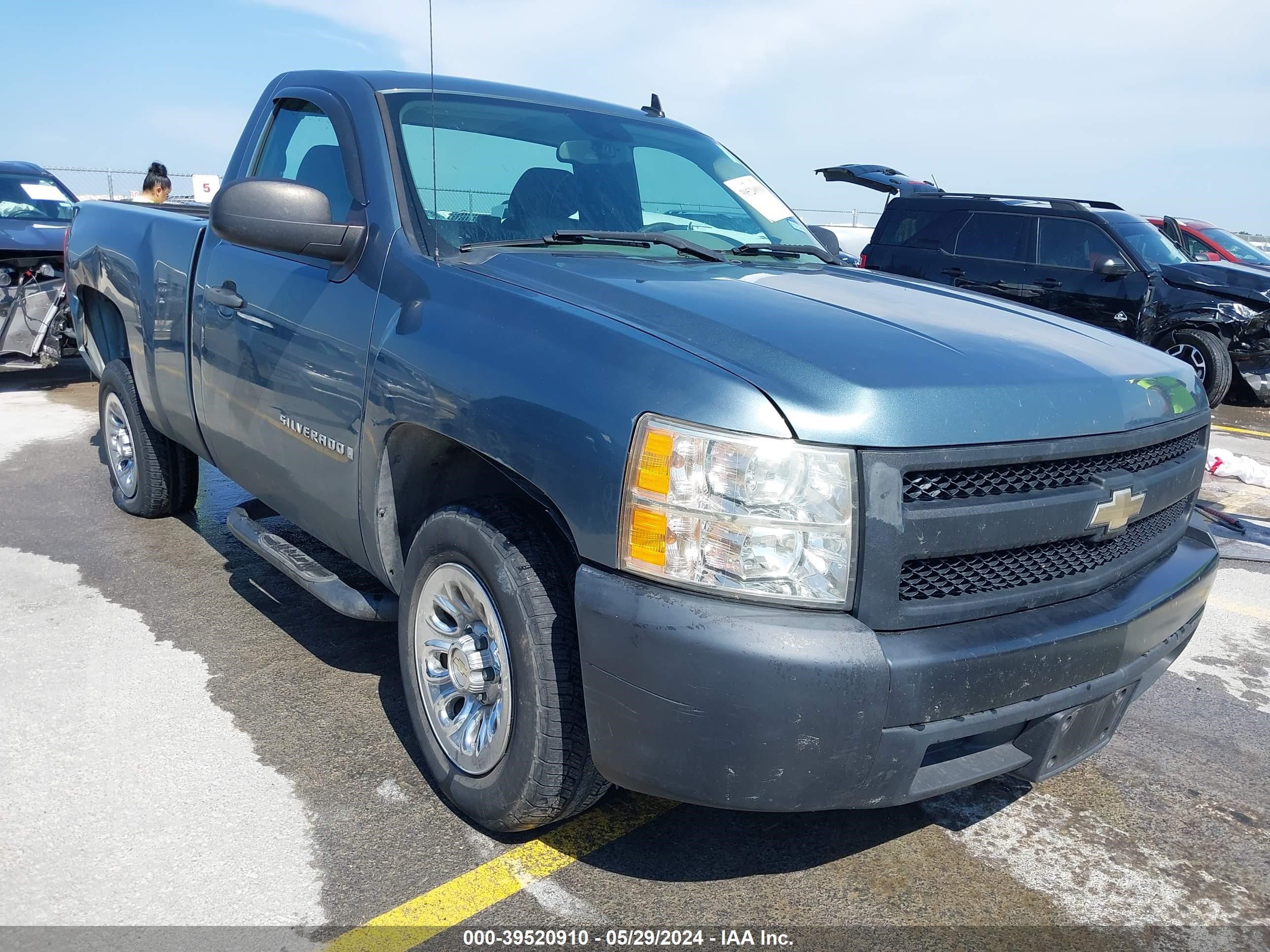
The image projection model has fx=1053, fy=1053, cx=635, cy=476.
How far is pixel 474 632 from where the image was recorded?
2.69 metres

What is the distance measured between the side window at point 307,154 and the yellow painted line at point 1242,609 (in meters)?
4.07

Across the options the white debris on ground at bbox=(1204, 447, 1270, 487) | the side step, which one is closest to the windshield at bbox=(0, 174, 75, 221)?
the side step

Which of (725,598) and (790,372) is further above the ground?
(790,372)

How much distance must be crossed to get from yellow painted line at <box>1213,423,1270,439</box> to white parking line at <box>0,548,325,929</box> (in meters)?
9.10

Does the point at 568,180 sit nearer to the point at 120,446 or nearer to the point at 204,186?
the point at 120,446

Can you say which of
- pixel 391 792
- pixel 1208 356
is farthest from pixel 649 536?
pixel 1208 356

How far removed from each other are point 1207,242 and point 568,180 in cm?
1376

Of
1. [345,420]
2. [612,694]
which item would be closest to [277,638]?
[345,420]

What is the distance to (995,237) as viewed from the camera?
36.9 feet

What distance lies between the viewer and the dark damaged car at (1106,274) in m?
10.4

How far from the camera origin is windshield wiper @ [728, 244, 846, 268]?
3.47 m

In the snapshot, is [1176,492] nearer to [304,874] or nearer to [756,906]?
[756,906]

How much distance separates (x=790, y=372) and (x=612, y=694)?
2.46ft

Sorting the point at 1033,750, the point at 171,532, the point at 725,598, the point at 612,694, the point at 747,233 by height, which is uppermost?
the point at 747,233
